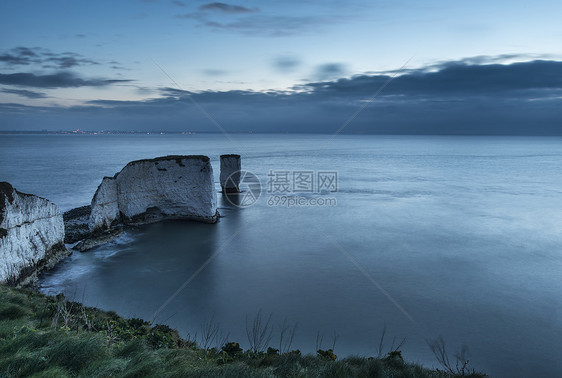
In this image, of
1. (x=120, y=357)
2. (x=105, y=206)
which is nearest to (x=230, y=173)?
(x=105, y=206)

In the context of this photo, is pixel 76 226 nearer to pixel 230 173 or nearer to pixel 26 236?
pixel 26 236

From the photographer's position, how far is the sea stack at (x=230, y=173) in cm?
3066

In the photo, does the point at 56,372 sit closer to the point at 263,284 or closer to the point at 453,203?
the point at 263,284

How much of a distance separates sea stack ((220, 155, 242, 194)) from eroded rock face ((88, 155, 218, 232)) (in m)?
9.85

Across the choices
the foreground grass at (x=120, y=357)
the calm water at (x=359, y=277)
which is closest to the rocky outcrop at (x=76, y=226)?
the calm water at (x=359, y=277)

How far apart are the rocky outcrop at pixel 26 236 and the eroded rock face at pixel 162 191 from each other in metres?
4.64

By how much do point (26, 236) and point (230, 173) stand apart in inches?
761

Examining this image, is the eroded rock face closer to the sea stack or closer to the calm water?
the calm water

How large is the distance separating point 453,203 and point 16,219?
2951 cm

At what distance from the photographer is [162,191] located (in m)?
20.5

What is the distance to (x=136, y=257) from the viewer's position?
15.5 metres

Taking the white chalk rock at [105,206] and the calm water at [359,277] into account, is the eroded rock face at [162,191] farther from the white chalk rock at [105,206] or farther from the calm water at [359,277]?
the calm water at [359,277]

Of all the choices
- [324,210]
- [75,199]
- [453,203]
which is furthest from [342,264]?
[75,199]

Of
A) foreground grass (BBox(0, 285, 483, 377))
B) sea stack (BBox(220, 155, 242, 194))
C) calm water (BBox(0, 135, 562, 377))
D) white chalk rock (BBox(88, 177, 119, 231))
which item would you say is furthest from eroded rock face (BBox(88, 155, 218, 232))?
foreground grass (BBox(0, 285, 483, 377))
